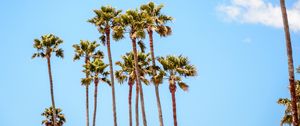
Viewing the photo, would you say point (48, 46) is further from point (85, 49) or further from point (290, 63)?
point (290, 63)

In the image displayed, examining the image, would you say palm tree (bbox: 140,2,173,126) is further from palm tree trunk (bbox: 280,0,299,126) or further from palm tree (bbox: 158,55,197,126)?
palm tree trunk (bbox: 280,0,299,126)

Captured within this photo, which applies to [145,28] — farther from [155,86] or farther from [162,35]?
[155,86]

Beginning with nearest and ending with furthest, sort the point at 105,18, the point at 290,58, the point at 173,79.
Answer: the point at 290,58 → the point at 173,79 → the point at 105,18

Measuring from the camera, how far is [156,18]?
4606 centimetres

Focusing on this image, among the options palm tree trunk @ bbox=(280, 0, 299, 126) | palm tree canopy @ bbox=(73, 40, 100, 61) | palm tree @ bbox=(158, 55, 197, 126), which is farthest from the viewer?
palm tree canopy @ bbox=(73, 40, 100, 61)

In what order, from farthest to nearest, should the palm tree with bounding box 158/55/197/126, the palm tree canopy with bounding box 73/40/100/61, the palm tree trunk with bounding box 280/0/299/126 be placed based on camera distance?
the palm tree canopy with bounding box 73/40/100/61, the palm tree with bounding box 158/55/197/126, the palm tree trunk with bounding box 280/0/299/126

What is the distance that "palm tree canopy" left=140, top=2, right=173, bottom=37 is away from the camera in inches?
1773

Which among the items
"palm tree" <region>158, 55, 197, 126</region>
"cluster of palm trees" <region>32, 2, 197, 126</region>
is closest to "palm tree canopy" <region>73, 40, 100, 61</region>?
"cluster of palm trees" <region>32, 2, 197, 126</region>

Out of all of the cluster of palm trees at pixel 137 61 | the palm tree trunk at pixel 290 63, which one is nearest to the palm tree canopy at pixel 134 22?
the cluster of palm trees at pixel 137 61

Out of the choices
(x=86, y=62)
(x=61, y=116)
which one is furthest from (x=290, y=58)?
(x=61, y=116)

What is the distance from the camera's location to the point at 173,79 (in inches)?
1652

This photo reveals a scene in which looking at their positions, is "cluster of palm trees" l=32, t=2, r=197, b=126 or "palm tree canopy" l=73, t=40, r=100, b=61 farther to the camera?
"palm tree canopy" l=73, t=40, r=100, b=61

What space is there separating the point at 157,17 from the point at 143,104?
8.41m

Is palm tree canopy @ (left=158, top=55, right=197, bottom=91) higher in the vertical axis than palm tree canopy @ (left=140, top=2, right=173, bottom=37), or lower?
lower
